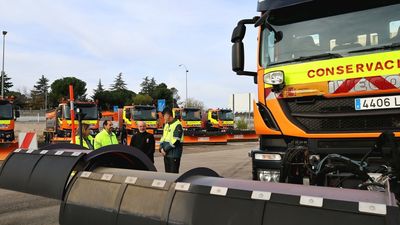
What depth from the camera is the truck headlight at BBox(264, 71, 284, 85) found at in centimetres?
530

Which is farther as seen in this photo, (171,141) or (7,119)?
(7,119)

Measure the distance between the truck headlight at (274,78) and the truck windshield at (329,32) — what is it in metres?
0.19

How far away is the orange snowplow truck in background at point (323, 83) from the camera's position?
473cm

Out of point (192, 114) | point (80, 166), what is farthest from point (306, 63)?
point (192, 114)

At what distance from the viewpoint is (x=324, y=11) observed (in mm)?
5340

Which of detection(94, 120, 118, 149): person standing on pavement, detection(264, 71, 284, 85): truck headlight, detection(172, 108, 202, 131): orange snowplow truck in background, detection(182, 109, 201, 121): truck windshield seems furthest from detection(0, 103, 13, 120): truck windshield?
detection(264, 71, 284, 85): truck headlight

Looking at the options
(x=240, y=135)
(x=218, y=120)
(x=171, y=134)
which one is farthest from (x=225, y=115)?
(x=171, y=134)

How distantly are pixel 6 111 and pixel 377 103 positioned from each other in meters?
18.5

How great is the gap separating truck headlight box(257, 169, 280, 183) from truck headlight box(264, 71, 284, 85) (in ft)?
3.53

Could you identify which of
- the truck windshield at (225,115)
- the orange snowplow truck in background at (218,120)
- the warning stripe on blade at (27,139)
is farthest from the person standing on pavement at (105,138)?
the truck windshield at (225,115)

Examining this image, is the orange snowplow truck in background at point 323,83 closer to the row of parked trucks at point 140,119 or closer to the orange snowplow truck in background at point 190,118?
the row of parked trucks at point 140,119

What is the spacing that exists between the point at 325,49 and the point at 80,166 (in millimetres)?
3109

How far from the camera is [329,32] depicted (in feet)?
17.2

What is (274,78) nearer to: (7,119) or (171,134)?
(171,134)
